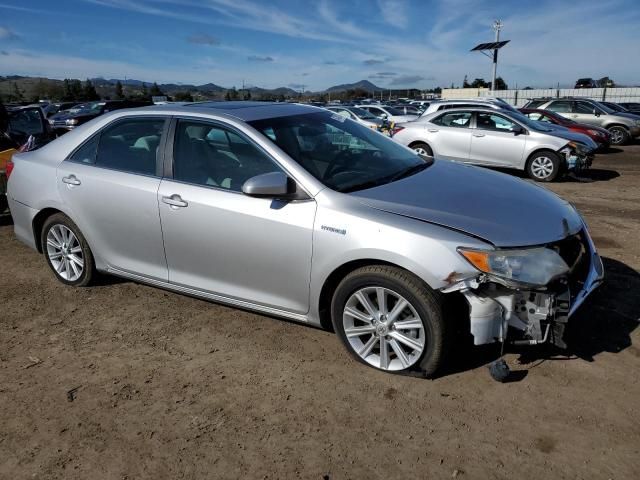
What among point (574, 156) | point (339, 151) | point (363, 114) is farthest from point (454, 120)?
point (339, 151)

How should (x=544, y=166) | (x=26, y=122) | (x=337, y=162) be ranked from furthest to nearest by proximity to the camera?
(x=544, y=166)
(x=26, y=122)
(x=337, y=162)

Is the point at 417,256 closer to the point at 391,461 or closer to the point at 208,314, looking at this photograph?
the point at 391,461

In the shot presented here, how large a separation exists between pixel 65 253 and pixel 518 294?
3920 mm

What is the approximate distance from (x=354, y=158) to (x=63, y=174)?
255cm

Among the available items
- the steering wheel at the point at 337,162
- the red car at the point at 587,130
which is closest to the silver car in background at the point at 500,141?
the red car at the point at 587,130

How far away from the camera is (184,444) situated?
9.13ft

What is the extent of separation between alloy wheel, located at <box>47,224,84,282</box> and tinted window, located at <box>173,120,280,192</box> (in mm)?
1451

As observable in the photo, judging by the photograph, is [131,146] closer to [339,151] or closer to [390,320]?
[339,151]

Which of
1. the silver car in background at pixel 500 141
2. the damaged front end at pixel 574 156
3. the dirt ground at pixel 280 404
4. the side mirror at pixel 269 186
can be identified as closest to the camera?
the dirt ground at pixel 280 404

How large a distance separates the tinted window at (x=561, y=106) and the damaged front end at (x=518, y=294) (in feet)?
58.6

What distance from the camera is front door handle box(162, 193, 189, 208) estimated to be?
3828 mm

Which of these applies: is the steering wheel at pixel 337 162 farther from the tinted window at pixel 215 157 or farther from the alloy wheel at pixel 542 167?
the alloy wheel at pixel 542 167

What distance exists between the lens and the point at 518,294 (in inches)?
119

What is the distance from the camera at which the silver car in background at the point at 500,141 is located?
10.7 m
